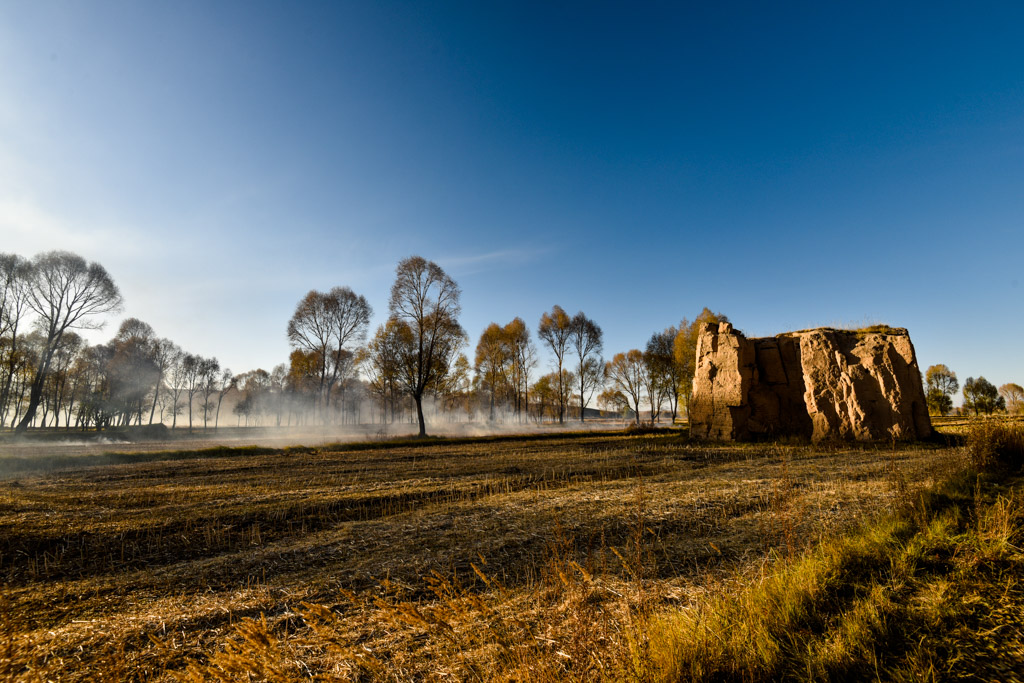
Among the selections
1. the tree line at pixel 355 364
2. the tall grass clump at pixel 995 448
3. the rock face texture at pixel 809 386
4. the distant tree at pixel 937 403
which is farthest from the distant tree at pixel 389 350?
the distant tree at pixel 937 403

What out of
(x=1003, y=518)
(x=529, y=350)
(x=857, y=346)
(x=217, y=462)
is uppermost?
(x=529, y=350)

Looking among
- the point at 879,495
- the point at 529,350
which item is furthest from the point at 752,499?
the point at 529,350

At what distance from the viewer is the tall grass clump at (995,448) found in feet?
23.5

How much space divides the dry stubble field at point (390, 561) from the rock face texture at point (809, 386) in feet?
10.6

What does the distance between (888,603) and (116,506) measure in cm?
1559

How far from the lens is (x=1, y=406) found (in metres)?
33.9

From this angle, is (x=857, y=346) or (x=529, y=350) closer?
(x=857, y=346)

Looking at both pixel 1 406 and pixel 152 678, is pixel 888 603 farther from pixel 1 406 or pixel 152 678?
pixel 1 406

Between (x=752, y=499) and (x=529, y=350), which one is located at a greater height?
(x=529, y=350)

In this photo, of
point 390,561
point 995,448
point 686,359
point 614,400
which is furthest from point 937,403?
point 390,561

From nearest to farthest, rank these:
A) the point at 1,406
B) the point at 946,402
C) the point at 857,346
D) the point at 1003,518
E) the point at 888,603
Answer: the point at 888,603, the point at 1003,518, the point at 857,346, the point at 1,406, the point at 946,402

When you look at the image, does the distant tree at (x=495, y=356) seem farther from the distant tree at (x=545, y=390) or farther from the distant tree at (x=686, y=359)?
the distant tree at (x=686, y=359)

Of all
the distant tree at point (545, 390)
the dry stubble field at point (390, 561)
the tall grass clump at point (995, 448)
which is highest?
the distant tree at point (545, 390)

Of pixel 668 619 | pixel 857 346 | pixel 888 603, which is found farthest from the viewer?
pixel 857 346
